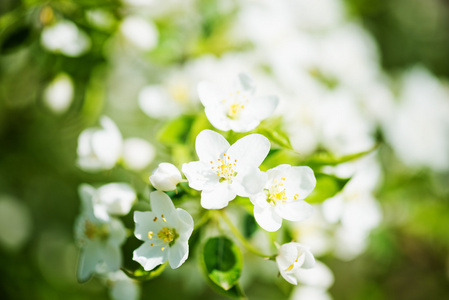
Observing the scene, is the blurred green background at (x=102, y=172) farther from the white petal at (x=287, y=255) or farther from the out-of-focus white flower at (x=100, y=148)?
the white petal at (x=287, y=255)

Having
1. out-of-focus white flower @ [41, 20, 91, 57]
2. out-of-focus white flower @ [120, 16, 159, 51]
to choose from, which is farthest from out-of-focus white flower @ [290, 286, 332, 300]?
out-of-focus white flower @ [41, 20, 91, 57]

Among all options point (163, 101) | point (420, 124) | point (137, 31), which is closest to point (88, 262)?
point (163, 101)

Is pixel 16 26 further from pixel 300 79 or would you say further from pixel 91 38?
pixel 300 79

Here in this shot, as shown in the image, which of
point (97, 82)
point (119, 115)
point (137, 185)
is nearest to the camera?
point (97, 82)

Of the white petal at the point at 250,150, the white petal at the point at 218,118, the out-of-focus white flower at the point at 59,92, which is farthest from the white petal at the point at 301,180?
the out-of-focus white flower at the point at 59,92

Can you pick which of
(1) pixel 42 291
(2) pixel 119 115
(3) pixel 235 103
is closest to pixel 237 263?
(3) pixel 235 103

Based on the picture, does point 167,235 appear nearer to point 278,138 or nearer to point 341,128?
point 278,138
